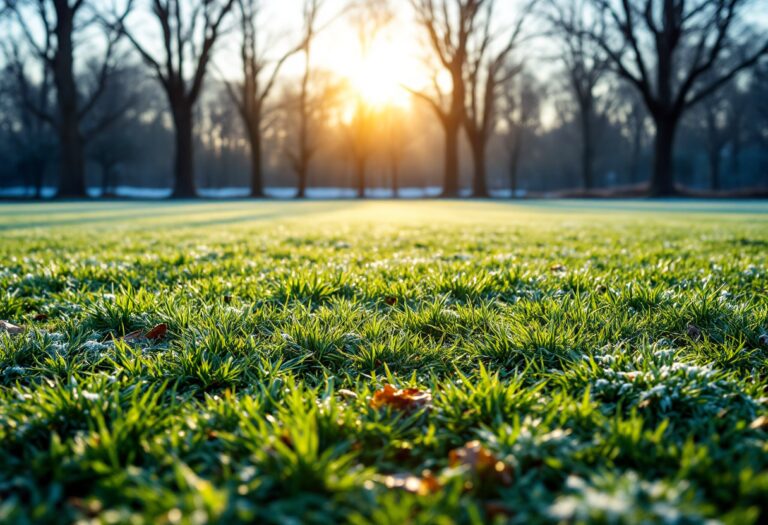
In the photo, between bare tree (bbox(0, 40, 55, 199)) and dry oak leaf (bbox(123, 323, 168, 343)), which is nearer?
dry oak leaf (bbox(123, 323, 168, 343))

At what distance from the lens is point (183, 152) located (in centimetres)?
2767

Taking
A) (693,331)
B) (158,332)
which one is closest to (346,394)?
(158,332)

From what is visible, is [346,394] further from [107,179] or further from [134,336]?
[107,179]

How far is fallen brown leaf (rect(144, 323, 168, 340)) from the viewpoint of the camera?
2.34 m

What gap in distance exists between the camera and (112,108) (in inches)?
1479

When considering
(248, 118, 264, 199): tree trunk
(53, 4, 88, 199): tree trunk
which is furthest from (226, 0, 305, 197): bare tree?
(53, 4, 88, 199): tree trunk

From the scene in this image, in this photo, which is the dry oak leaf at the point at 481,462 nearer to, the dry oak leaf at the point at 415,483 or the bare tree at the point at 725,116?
the dry oak leaf at the point at 415,483

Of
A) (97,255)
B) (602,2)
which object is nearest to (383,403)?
(97,255)

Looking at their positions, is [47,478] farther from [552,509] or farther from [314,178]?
[314,178]

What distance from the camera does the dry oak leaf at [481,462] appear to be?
4.00 ft

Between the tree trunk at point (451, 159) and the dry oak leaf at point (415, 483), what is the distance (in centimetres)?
2992

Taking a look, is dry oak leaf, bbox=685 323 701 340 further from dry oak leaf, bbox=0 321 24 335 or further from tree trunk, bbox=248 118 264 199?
tree trunk, bbox=248 118 264 199

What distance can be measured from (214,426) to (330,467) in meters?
0.47

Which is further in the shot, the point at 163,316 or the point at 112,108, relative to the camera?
the point at 112,108
